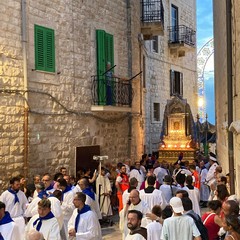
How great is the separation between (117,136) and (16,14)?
6.85m

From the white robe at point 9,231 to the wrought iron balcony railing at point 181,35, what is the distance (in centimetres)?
2102

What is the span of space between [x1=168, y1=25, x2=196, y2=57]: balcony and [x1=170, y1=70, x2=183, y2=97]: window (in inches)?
45.5

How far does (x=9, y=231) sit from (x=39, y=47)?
25.5 feet

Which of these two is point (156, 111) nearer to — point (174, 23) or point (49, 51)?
point (174, 23)

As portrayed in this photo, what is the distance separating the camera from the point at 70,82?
14836 millimetres

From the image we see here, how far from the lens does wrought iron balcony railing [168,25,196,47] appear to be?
87.6ft

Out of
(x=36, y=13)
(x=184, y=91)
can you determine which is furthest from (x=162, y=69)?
(x=36, y=13)

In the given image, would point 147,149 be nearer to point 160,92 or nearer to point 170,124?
point 170,124

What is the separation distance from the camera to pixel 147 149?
78.4ft

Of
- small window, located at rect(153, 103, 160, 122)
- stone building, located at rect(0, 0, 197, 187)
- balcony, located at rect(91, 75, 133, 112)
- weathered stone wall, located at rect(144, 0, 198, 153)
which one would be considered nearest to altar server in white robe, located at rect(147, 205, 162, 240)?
stone building, located at rect(0, 0, 197, 187)

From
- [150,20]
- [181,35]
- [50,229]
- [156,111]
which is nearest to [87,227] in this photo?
[50,229]

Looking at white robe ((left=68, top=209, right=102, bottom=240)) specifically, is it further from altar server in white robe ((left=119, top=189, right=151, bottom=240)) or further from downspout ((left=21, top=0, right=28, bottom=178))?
downspout ((left=21, top=0, right=28, bottom=178))

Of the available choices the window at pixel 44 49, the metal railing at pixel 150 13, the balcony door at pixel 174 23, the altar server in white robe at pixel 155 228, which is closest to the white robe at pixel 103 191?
the window at pixel 44 49

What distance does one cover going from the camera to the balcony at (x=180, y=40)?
26.4 meters
